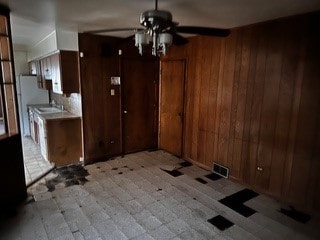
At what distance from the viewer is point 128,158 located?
14.5ft

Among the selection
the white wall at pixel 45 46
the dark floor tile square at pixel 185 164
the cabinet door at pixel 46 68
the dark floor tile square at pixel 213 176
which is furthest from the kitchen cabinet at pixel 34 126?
the dark floor tile square at pixel 213 176

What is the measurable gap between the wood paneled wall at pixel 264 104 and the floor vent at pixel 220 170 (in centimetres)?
10

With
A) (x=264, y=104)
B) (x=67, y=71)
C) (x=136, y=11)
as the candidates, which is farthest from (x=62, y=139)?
(x=264, y=104)

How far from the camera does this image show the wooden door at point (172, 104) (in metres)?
4.37

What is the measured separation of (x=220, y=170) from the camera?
3721 millimetres

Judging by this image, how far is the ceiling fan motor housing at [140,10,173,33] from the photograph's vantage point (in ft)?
5.78

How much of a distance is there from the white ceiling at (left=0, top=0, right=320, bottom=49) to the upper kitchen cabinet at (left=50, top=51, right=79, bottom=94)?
23.6 inches

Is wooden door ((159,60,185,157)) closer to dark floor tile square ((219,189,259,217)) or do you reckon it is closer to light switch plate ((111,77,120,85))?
light switch plate ((111,77,120,85))

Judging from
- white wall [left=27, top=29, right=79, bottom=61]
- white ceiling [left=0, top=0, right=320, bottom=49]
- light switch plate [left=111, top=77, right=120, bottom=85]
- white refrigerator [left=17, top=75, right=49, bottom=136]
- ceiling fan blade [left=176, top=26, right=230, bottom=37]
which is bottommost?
white refrigerator [left=17, top=75, right=49, bottom=136]

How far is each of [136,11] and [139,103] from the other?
231 cm

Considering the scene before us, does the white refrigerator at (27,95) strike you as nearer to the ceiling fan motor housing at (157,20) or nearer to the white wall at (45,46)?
the white wall at (45,46)

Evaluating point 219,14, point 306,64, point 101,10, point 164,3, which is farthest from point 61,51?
point 306,64

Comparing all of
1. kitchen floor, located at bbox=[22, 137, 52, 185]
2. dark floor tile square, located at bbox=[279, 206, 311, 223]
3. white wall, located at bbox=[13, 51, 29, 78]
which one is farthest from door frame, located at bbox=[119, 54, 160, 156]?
white wall, located at bbox=[13, 51, 29, 78]

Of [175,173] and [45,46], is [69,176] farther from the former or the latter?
[45,46]
